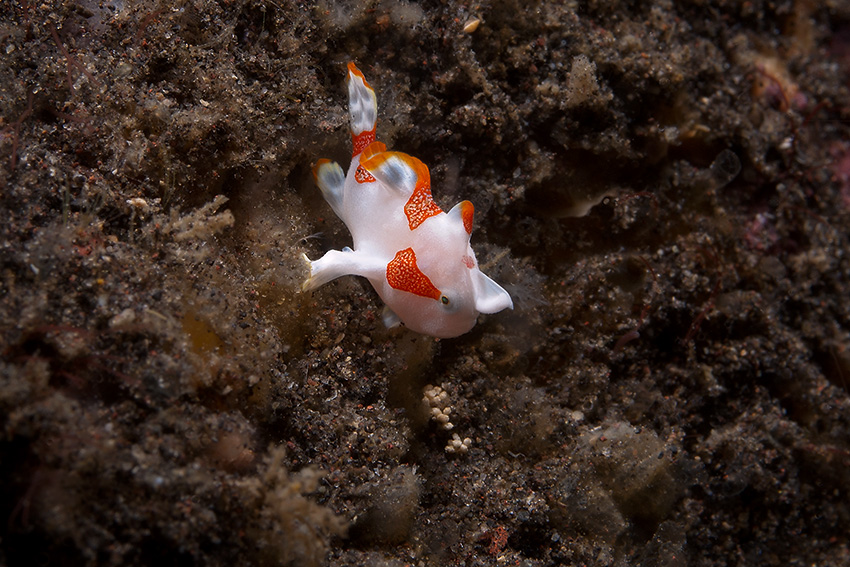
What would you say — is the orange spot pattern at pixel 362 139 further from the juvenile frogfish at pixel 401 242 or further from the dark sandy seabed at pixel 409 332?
the dark sandy seabed at pixel 409 332

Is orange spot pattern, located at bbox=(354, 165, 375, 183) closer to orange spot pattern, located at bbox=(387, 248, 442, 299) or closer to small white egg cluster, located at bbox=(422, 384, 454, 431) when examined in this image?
orange spot pattern, located at bbox=(387, 248, 442, 299)

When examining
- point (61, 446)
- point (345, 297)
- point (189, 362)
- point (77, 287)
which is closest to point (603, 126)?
point (345, 297)

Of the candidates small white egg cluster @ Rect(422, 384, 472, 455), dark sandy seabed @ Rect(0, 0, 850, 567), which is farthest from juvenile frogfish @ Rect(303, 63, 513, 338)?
small white egg cluster @ Rect(422, 384, 472, 455)

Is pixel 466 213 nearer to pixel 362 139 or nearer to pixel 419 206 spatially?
pixel 419 206

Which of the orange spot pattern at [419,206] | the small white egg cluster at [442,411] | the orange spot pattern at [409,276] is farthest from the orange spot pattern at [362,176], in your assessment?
the small white egg cluster at [442,411]

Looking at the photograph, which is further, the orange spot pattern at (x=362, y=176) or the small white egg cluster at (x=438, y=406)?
the small white egg cluster at (x=438, y=406)

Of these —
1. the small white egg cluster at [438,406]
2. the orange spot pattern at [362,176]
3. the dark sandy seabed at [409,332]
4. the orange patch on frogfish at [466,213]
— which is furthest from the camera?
the small white egg cluster at [438,406]

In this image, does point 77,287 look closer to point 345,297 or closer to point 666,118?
point 345,297
